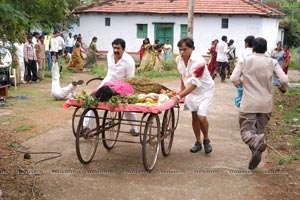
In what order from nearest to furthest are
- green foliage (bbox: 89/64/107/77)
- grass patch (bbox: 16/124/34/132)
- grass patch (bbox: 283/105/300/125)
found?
grass patch (bbox: 16/124/34/132) → grass patch (bbox: 283/105/300/125) → green foliage (bbox: 89/64/107/77)

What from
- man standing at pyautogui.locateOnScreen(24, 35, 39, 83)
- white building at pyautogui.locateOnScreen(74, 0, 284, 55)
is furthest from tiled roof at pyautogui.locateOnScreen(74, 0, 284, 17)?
man standing at pyautogui.locateOnScreen(24, 35, 39, 83)

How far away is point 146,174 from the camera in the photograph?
222 inches

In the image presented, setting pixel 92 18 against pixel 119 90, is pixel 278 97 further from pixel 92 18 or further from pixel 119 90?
pixel 92 18

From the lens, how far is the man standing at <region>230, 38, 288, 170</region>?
577cm

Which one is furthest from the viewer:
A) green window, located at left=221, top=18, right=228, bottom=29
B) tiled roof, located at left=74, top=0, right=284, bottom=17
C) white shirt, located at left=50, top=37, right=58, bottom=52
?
green window, located at left=221, top=18, right=228, bottom=29

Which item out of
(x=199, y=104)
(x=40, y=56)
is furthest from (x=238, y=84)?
(x=40, y=56)

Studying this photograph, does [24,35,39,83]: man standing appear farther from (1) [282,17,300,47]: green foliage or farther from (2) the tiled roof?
(1) [282,17,300,47]: green foliage

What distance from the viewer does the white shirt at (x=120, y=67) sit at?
6.96 m

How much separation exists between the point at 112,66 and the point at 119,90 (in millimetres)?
1438

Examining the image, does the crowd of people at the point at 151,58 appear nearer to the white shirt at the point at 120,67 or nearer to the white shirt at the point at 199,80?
the white shirt at the point at 120,67

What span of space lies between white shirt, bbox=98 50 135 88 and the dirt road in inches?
44.7

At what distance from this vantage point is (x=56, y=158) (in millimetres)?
6238

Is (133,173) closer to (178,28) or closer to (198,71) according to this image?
(198,71)

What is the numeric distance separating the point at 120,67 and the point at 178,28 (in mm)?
20160
